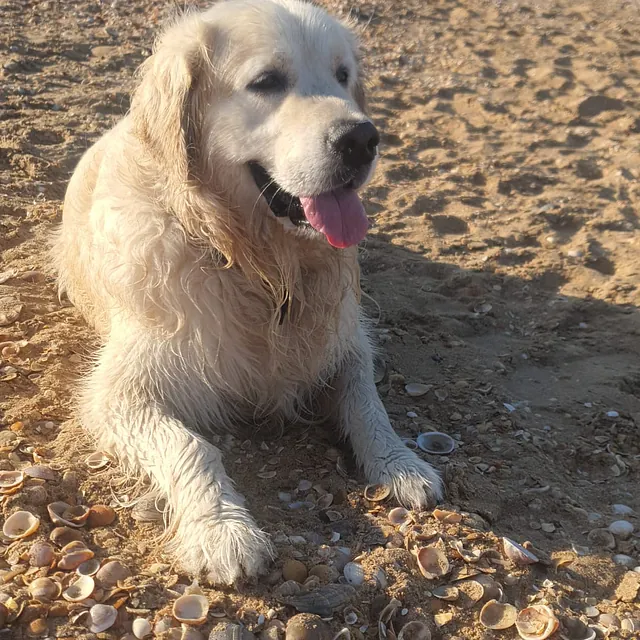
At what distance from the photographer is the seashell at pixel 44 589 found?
2.15 m

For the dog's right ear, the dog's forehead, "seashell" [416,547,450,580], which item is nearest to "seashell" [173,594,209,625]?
"seashell" [416,547,450,580]

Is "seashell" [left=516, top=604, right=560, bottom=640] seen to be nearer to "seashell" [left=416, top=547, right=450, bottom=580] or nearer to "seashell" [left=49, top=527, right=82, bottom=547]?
"seashell" [left=416, top=547, right=450, bottom=580]

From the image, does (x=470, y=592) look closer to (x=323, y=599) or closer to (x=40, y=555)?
(x=323, y=599)

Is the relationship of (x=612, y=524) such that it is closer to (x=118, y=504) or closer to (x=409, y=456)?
(x=409, y=456)

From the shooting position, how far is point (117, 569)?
89.7 inches

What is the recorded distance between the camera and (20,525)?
2.44 meters

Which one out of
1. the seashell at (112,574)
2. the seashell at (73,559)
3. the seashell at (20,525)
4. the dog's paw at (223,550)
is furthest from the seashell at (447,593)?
the seashell at (20,525)

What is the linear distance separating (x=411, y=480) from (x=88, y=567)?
47.5 inches

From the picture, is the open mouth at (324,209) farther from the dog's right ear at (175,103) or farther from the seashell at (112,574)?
the seashell at (112,574)

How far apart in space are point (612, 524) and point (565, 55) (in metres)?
6.63

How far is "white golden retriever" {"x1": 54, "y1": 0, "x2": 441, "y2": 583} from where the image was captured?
2.74 m

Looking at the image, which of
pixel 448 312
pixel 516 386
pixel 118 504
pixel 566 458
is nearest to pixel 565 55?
pixel 448 312

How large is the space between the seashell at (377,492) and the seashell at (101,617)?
1045mm

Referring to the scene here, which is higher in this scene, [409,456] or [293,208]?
[293,208]
